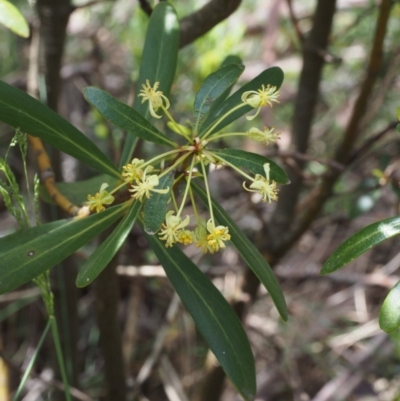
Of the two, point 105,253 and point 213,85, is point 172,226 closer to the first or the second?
point 105,253

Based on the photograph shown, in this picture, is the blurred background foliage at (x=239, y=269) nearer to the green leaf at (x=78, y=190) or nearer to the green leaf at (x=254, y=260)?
the green leaf at (x=78, y=190)

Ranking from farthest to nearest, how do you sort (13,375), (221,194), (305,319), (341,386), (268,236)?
(221,194) → (305,319) → (341,386) → (268,236) → (13,375)

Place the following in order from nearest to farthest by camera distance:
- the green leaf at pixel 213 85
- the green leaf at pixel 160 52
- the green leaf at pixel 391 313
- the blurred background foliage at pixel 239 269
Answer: the green leaf at pixel 391 313
the green leaf at pixel 213 85
the green leaf at pixel 160 52
the blurred background foliage at pixel 239 269

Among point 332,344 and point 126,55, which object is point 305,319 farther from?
point 126,55

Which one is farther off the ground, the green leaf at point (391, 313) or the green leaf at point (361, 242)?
the green leaf at point (361, 242)

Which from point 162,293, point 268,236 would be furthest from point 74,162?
point 268,236

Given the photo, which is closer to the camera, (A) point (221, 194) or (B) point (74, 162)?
(B) point (74, 162)

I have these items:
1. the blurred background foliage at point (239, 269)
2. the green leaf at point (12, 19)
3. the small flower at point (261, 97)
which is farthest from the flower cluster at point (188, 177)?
the blurred background foliage at point (239, 269)
